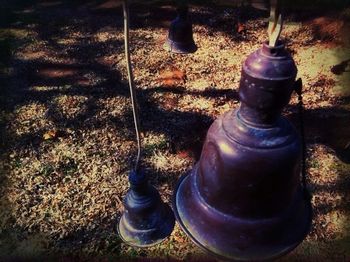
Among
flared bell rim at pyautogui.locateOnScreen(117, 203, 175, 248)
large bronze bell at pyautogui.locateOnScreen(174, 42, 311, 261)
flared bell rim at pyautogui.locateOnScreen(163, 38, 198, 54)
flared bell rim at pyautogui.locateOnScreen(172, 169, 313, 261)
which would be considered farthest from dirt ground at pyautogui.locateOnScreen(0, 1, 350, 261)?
large bronze bell at pyautogui.locateOnScreen(174, 42, 311, 261)

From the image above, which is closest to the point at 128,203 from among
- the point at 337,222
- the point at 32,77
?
the point at 337,222

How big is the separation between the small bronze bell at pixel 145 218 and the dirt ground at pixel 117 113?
3042mm

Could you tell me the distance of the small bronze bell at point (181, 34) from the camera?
13.1 ft

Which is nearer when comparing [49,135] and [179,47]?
[179,47]

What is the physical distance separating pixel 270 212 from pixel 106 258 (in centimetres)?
394

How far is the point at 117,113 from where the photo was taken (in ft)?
23.7

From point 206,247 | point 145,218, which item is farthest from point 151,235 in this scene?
point 206,247

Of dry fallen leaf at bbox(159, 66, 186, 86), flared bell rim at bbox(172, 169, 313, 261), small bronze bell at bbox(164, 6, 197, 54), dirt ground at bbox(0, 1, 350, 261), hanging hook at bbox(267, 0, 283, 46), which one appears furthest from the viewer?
dry fallen leaf at bbox(159, 66, 186, 86)

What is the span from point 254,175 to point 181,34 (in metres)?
2.95

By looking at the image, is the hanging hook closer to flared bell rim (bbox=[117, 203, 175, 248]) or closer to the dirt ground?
flared bell rim (bbox=[117, 203, 175, 248])

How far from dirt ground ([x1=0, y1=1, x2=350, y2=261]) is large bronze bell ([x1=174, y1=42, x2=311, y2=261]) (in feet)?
12.1

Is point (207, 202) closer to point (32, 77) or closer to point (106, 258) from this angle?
point (106, 258)

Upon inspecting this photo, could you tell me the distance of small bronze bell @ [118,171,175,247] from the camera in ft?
6.53

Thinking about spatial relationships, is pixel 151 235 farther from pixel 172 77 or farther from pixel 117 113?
pixel 172 77
